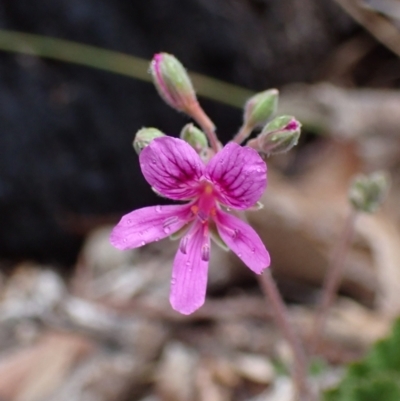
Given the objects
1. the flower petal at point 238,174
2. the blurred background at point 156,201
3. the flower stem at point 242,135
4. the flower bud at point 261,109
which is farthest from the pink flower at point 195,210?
the blurred background at point 156,201

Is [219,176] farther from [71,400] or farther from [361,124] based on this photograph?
[361,124]

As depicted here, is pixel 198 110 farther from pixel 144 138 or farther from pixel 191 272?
pixel 191 272

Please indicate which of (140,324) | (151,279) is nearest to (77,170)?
(151,279)

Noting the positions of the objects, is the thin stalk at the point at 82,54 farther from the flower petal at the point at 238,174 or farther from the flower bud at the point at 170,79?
the flower petal at the point at 238,174

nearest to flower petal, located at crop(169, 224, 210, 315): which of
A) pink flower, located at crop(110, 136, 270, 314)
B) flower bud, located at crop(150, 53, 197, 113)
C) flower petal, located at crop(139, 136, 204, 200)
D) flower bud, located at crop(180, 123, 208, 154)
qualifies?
pink flower, located at crop(110, 136, 270, 314)

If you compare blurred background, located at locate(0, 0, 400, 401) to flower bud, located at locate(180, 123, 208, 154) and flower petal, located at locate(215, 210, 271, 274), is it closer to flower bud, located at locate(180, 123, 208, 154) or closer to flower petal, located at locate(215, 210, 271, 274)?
flower petal, located at locate(215, 210, 271, 274)
